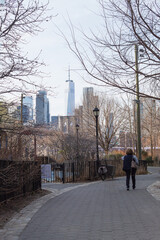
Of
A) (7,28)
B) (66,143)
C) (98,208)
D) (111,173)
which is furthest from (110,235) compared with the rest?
(66,143)

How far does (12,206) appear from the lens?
9312 millimetres

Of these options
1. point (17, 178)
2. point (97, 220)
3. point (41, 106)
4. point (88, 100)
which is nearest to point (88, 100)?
point (88, 100)

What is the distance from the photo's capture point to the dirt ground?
25.8ft

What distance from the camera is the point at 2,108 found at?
28.6 ft

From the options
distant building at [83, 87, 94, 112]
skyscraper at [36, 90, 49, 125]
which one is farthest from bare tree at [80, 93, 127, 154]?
skyscraper at [36, 90, 49, 125]

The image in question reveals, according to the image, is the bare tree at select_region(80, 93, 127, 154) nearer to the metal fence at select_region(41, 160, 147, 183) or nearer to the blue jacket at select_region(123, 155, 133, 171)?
the metal fence at select_region(41, 160, 147, 183)

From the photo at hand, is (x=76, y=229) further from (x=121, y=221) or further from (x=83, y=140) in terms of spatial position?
(x=83, y=140)

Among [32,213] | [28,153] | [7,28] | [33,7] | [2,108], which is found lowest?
[32,213]

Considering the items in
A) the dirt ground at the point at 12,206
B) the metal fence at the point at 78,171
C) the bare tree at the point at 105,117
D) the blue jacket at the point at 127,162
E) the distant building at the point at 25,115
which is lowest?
the dirt ground at the point at 12,206

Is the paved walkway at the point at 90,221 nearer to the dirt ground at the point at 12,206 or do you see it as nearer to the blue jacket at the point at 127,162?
the dirt ground at the point at 12,206

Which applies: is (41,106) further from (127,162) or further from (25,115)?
(127,162)

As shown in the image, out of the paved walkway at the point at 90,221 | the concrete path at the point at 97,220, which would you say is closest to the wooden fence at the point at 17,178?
the paved walkway at the point at 90,221

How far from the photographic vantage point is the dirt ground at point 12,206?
7.86m

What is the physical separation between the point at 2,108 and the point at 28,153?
136 inches
